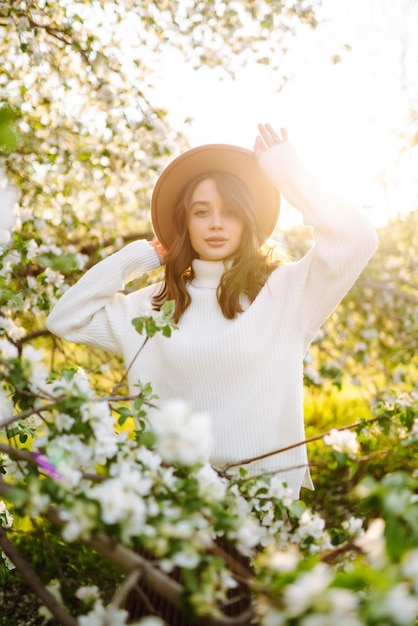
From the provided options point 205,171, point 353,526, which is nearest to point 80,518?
point 353,526

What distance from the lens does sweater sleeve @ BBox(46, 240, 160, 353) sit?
6.36 feet

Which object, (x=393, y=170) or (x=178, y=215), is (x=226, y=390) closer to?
(x=178, y=215)

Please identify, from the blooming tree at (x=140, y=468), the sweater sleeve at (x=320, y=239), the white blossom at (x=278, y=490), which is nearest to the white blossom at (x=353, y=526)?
the blooming tree at (x=140, y=468)

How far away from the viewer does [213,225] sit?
1.86 meters

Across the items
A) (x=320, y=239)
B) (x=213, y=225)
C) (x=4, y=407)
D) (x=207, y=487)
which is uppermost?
(x=213, y=225)

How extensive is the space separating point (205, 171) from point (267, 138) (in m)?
0.30

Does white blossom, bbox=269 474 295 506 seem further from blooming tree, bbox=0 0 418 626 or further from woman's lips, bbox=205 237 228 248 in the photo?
woman's lips, bbox=205 237 228 248

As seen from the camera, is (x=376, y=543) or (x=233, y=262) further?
(x=233, y=262)

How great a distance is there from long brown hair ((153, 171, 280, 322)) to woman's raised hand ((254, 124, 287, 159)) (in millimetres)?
164

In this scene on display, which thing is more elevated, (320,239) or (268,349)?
(320,239)

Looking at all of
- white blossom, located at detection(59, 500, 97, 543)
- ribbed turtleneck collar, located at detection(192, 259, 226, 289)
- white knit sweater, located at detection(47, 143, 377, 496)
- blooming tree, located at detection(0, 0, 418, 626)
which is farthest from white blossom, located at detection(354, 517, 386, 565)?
ribbed turtleneck collar, located at detection(192, 259, 226, 289)

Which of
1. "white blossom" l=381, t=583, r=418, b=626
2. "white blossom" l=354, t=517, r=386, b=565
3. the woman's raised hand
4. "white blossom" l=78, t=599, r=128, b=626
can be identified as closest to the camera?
"white blossom" l=381, t=583, r=418, b=626

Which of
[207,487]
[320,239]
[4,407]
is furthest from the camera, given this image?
[320,239]

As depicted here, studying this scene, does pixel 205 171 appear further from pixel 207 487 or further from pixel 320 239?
pixel 207 487
